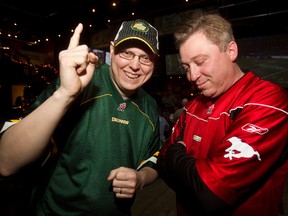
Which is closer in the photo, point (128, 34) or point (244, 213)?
point (244, 213)

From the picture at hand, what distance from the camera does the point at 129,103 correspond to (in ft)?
6.15

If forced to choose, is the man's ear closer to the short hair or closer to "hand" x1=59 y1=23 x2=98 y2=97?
the short hair

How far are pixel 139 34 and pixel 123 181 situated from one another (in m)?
1.10

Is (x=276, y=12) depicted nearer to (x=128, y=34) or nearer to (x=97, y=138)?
(x=128, y=34)

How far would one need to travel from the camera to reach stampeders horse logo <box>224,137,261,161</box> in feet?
4.15

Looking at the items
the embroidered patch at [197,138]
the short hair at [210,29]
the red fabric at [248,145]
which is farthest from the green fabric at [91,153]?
the short hair at [210,29]

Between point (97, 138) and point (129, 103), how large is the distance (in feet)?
1.35

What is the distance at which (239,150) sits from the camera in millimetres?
1289

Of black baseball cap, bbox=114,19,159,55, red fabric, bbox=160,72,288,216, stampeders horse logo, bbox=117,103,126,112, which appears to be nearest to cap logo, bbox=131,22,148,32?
black baseball cap, bbox=114,19,159,55

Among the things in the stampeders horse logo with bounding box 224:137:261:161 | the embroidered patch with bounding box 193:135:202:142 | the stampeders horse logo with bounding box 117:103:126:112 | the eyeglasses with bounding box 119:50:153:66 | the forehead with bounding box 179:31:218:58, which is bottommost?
the embroidered patch with bounding box 193:135:202:142

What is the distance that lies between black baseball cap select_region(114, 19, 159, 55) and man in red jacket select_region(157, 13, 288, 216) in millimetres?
212

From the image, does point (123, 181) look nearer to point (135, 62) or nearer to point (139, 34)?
point (135, 62)

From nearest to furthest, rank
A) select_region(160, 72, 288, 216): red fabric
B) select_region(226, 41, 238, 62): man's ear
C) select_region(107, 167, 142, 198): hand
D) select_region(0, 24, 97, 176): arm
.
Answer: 1. select_region(0, 24, 97, 176): arm
2. select_region(160, 72, 288, 216): red fabric
3. select_region(107, 167, 142, 198): hand
4. select_region(226, 41, 238, 62): man's ear

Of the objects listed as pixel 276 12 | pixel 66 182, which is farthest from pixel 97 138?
pixel 276 12
